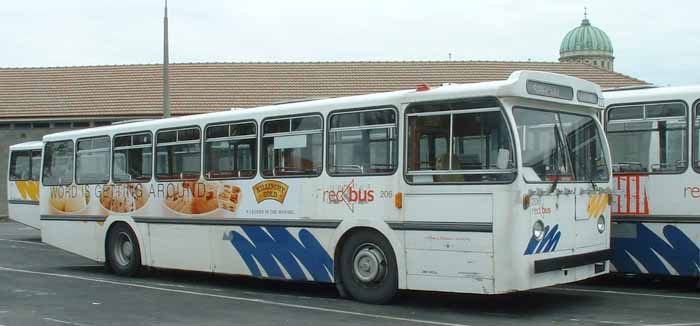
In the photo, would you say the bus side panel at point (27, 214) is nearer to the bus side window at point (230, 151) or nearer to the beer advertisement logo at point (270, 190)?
the bus side window at point (230, 151)

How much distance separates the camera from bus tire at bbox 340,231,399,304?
36.5 ft

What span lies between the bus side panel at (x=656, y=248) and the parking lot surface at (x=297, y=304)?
34 cm

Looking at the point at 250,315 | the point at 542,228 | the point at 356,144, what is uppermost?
the point at 356,144

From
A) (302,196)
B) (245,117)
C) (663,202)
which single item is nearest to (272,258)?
(302,196)

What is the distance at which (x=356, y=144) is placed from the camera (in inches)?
455

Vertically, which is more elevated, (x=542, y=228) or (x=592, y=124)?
(x=592, y=124)

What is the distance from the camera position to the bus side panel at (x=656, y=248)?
12078 mm

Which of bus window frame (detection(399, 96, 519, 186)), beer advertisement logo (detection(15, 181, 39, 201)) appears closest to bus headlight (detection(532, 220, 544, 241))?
bus window frame (detection(399, 96, 519, 186))

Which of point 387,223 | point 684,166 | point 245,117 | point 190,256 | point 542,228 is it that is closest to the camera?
point 542,228

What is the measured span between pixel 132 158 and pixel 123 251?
1.57 metres

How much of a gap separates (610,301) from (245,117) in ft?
17.8

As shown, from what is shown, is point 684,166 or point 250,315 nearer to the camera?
point 250,315

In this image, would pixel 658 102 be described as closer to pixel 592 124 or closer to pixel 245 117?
pixel 592 124

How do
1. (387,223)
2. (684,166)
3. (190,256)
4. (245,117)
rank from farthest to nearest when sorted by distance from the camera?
(190,256), (245,117), (684,166), (387,223)
